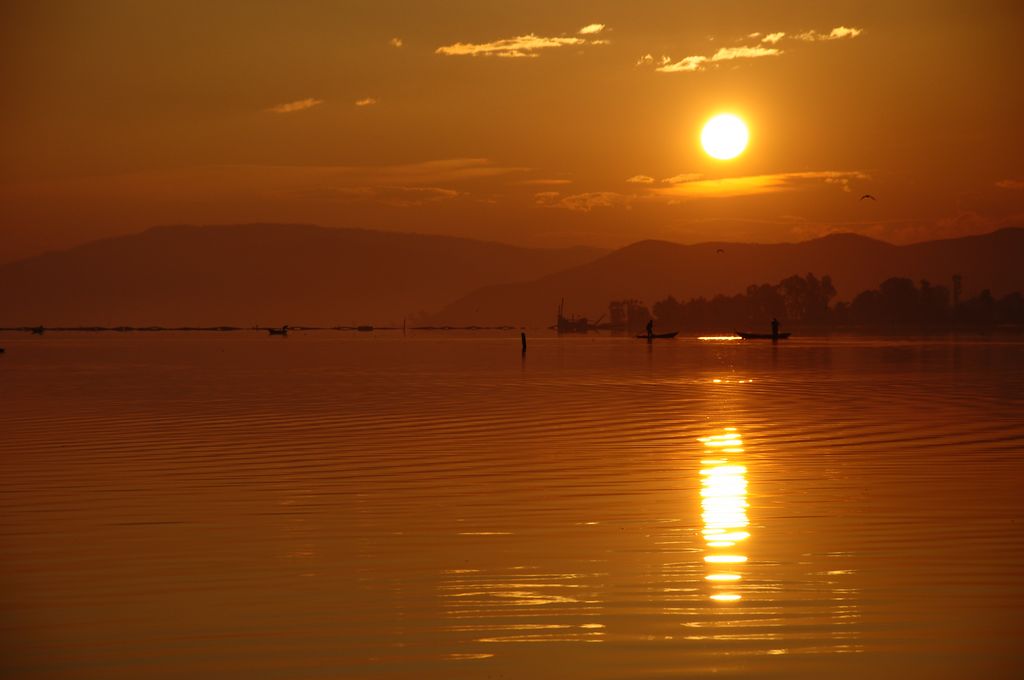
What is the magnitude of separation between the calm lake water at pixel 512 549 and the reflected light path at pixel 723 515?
8 centimetres

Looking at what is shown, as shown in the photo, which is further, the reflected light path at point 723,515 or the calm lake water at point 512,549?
the reflected light path at point 723,515

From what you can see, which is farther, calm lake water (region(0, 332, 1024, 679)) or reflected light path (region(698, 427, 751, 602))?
reflected light path (region(698, 427, 751, 602))

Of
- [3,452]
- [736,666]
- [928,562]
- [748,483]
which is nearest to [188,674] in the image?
[736,666]

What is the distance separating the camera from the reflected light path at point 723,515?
1559 centimetres

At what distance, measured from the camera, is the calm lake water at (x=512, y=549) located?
12.5 meters

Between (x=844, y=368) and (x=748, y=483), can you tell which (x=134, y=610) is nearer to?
(x=748, y=483)

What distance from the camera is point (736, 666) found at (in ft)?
38.9

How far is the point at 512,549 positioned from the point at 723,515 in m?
4.53

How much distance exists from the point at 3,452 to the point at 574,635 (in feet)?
73.5

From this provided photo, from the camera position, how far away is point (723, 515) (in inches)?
808

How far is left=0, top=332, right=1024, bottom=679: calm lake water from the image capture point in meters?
12.5

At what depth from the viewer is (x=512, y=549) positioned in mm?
17703

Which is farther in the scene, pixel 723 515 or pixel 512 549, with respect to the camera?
pixel 723 515

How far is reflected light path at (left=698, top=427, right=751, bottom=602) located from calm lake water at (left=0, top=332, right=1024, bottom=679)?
0.26ft
